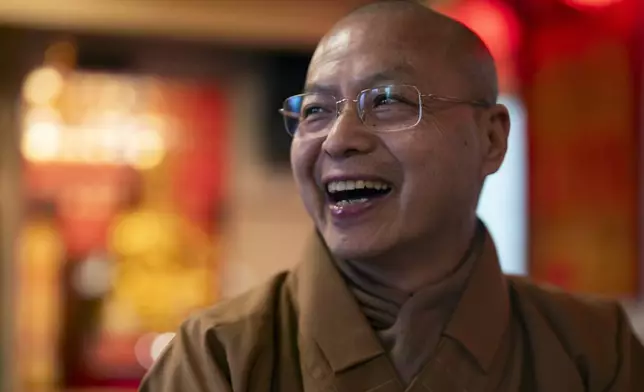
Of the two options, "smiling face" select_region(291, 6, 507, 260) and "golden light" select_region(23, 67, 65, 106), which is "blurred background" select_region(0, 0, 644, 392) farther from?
"smiling face" select_region(291, 6, 507, 260)

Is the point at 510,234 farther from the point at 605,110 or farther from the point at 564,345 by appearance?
the point at 564,345

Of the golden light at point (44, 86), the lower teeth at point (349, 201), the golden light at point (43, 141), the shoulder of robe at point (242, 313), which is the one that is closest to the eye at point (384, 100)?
the lower teeth at point (349, 201)

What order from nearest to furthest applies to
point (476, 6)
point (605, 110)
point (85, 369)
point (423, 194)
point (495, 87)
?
point (423, 194) < point (495, 87) < point (476, 6) < point (605, 110) < point (85, 369)

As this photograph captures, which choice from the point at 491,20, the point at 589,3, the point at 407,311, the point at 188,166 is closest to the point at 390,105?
the point at 407,311

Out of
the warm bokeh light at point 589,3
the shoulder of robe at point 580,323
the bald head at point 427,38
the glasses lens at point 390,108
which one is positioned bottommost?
the shoulder of robe at point 580,323

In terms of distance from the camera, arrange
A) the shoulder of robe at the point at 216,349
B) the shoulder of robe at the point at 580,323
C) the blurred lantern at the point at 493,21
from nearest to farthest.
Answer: the shoulder of robe at the point at 216,349 < the shoulder of robe at the point at 580,323 < the blurred lantern at the point at 493,21

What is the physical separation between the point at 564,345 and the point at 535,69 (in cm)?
164

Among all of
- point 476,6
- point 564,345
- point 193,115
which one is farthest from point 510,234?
point 564,345

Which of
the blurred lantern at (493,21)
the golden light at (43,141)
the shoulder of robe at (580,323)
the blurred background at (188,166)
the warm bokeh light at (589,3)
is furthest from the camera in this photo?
the golden light at (43,141)

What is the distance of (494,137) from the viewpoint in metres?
1.06

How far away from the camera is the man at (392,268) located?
936 mm

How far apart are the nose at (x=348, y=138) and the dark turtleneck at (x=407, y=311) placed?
0.16 m

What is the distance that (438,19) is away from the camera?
1000 millimetres

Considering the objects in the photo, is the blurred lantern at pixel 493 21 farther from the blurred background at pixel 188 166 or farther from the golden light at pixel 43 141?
the golden light at pixel 43 141
